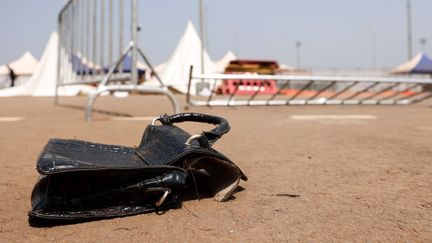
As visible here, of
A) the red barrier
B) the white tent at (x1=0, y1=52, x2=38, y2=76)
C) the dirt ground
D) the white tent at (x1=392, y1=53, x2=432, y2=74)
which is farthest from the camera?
the white tent at (x1=0, y1=52, x2=38, y2=76)

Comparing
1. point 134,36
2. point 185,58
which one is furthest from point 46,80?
point 134,36

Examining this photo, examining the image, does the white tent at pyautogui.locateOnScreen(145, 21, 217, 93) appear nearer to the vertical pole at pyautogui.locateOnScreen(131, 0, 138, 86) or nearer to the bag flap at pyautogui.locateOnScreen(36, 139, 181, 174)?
the vertical pole at pyautogui.locateOnScreen(131, 0, 138, 86)

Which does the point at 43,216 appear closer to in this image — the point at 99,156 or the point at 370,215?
the point at 99,156

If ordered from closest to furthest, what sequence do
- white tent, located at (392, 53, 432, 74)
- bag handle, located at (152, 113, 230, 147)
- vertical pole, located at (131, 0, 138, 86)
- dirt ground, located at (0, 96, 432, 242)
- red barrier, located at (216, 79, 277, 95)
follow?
dirt ground, located at (0, 96, 432, 242)
bag handle, located at (152, 113, 230, 147)
vertical pole, located at (131, 0, 138, 86)
red barrier, located at (216, 79, 277, 95)
white tent, located at (392, 53, 432, 74)

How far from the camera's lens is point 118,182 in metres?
1.05

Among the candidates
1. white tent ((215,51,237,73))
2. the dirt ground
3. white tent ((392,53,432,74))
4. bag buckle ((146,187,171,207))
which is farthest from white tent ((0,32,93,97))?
white tent ((392,53,432,74))

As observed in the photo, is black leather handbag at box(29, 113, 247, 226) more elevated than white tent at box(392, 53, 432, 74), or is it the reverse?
white tent at box(392, 53, 432, 74)

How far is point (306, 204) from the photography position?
120 centimetres

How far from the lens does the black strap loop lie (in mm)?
1196

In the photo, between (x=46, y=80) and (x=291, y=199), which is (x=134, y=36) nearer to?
(x=291, y=199)

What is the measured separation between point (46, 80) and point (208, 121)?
626 inches

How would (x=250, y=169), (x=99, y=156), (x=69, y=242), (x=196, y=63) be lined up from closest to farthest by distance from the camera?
(x=69, y=242) → (x=99, y=156) → (x=250, y=169) → (x=196, y=63)

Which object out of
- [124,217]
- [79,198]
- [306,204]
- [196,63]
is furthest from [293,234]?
[196,63]

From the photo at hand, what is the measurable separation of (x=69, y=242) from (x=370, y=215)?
0.83m
